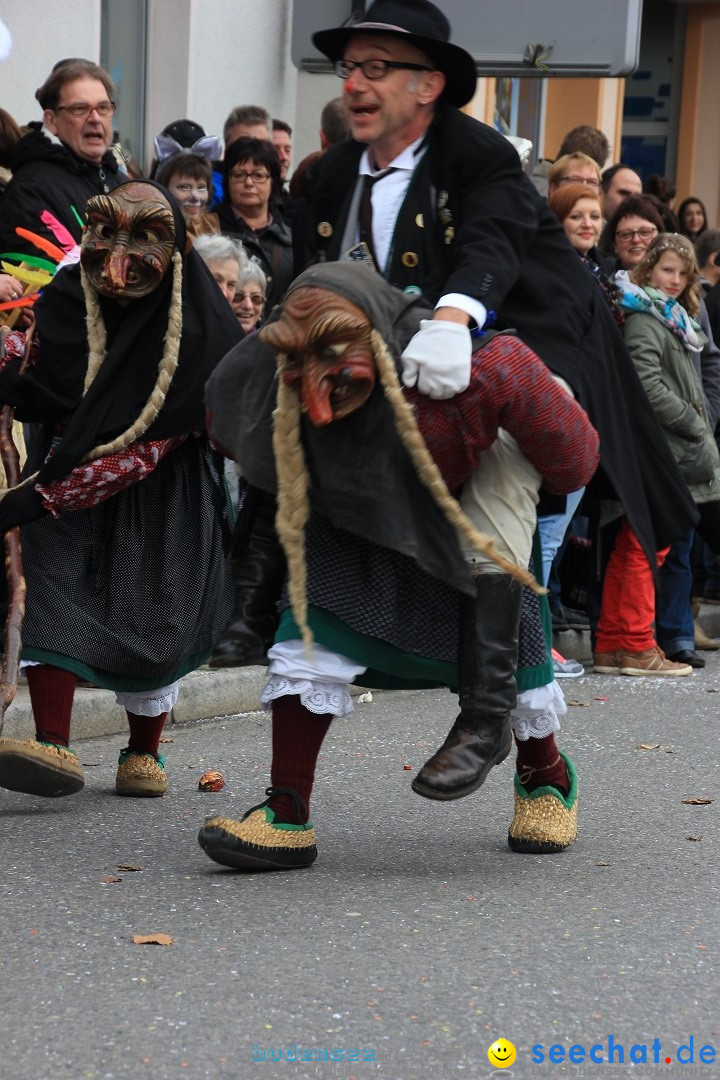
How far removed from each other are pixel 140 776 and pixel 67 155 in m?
2.58

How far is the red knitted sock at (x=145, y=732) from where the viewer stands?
533 centimetres

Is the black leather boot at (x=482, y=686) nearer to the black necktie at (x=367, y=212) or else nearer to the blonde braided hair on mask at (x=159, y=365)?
the black necktie at (x=367, y=212)

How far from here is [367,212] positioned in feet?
14.6

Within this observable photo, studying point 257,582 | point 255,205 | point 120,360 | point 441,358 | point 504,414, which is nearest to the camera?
point 441,358

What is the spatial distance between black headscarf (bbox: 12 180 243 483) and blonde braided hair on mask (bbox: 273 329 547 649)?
0.79 m

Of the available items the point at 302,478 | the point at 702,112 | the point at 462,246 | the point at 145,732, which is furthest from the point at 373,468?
the point at 702,112

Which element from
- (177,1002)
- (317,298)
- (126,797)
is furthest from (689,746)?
(177,1002)

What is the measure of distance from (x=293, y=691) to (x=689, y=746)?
260 cm

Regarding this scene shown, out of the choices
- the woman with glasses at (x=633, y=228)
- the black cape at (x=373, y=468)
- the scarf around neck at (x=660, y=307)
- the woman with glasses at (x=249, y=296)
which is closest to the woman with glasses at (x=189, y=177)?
the woman with glasses at (x=249, y=296)

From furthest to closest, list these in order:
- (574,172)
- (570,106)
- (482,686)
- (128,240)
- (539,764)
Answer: (570,106) < (574,172) < (128,240) < (539,764) < (482,686)

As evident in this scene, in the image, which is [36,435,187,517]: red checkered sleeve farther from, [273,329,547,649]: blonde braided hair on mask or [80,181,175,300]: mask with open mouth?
[273,329,547,649]: blonde braided hair on mask

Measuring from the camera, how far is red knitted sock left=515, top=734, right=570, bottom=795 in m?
4.63

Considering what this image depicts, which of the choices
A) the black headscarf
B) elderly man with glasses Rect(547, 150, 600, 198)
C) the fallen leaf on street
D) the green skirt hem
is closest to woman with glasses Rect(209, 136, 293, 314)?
elderly man with glasses Rect(547, 150, 600, 198)

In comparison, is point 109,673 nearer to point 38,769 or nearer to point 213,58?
point 38,769
